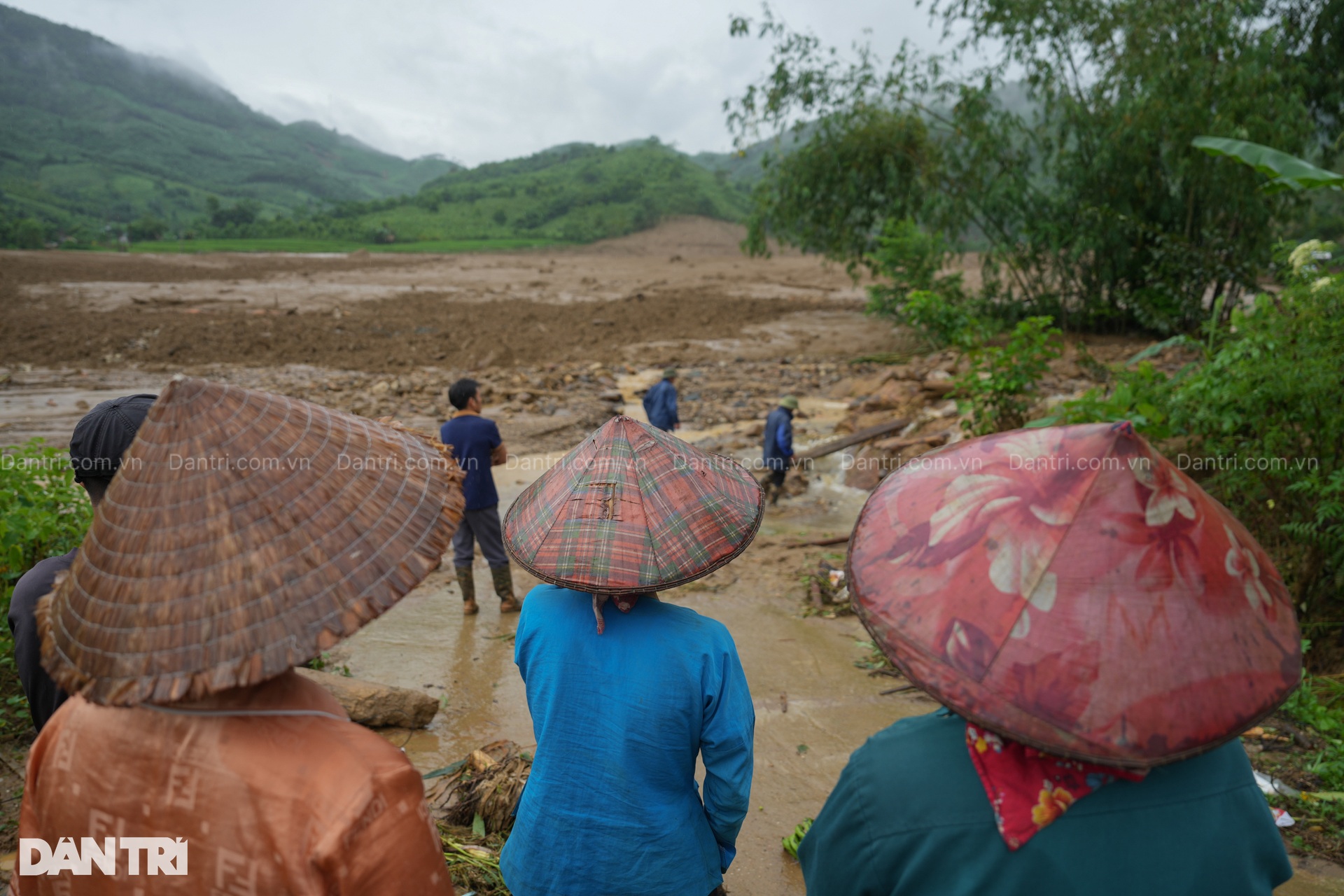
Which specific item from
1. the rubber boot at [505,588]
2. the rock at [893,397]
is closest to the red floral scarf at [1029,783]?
the rubber boot at [505,588]

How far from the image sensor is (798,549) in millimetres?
6984

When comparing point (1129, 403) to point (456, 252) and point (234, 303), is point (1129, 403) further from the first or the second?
point (456, 252)

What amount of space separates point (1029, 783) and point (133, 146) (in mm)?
114609

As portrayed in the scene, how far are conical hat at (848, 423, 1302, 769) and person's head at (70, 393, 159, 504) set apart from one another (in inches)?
74.3

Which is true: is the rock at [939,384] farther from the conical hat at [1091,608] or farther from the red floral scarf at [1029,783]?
the red floral scarf at [1029,783]

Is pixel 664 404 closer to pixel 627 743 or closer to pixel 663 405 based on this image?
pixel 663 405

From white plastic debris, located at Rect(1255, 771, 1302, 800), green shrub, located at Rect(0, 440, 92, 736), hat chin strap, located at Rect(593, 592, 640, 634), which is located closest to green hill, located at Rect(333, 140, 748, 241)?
green shrub, located at Rect(0, 440, 92, 736)

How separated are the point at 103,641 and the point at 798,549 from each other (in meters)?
6.29

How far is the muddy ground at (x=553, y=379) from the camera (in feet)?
14.0

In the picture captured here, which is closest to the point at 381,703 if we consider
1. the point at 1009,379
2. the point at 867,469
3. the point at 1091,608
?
the point at 1091,608

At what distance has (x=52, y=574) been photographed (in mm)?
1935

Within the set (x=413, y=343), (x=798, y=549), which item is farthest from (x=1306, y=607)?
(x=413, y=343)

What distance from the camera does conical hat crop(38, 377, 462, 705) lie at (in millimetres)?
1032

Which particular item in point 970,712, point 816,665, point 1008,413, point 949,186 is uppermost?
point 949,186
